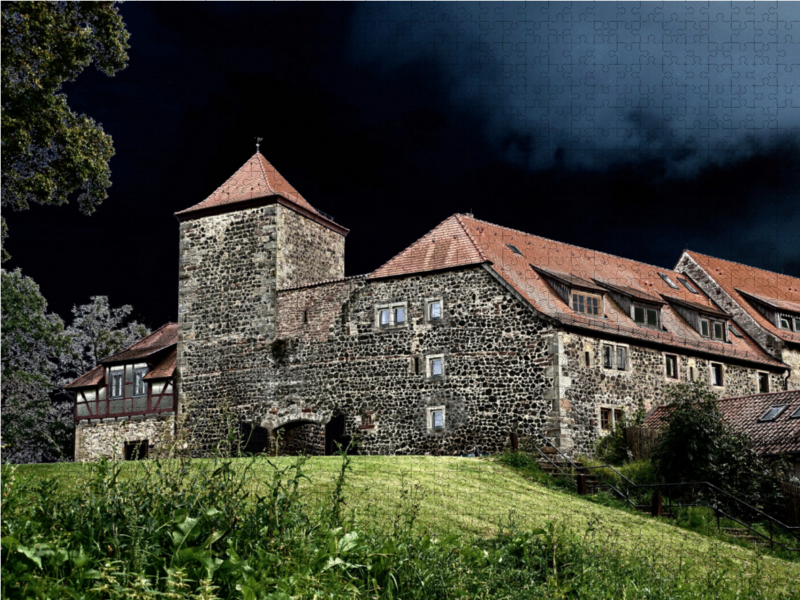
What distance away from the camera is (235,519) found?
8.01 m

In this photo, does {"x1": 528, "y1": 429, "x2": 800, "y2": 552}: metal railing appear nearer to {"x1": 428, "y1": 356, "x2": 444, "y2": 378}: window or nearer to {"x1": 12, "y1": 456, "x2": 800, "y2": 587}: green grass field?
{"x1": 12, "y1": 456, "x2": 800, "y2": 587}: green grass field

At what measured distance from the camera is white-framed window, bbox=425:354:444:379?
29141 millimetres

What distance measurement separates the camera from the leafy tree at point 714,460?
23953 millimetres

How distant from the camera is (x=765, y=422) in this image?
26969 millimetres

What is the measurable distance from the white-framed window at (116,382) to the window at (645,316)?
66.6 feet

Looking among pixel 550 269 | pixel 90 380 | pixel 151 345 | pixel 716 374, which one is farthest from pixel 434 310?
pixel 90 380

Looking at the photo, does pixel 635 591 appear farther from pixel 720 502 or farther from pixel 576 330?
pixel 576 330

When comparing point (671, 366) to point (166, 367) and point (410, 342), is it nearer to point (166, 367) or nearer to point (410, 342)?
point (410, 342)

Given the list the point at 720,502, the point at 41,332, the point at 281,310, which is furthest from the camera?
the point at 41,332

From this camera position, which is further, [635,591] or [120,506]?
[635,591]

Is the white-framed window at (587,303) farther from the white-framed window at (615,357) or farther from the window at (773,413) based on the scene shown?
the window at (773,413)

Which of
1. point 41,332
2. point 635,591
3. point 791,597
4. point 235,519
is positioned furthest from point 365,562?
point 41,332

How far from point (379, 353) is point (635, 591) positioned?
20905 mm

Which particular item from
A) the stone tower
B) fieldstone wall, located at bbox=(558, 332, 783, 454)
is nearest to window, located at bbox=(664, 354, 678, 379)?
fieldstone wall, located at bbox=(558, 332, 783, 454)
